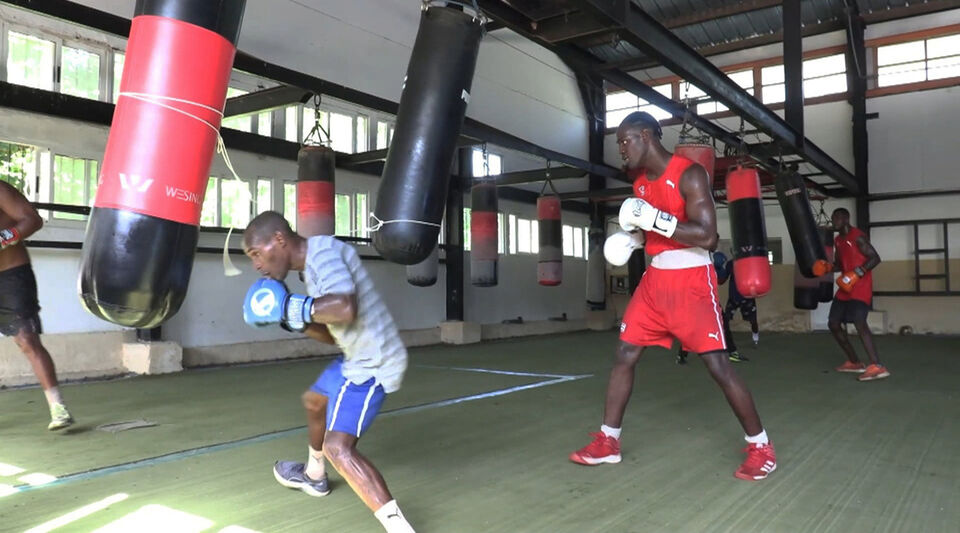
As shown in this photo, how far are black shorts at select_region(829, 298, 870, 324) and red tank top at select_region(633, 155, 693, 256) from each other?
11.7ft

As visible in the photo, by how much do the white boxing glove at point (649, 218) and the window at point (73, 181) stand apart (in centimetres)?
583

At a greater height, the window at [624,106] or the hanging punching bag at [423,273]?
the window at [624,106]

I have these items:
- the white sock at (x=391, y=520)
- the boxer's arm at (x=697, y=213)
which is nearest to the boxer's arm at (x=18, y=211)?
the white sock at (x=391, y=520)

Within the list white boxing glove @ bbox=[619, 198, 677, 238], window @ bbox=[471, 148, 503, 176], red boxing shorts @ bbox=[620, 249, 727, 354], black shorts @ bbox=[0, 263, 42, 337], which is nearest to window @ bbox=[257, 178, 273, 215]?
window @ bbox=[471, 148, 503, 176]

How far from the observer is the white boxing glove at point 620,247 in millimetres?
2930

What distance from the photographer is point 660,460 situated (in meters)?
3.01

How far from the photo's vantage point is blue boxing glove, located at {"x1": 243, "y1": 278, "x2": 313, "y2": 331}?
1.82 metres

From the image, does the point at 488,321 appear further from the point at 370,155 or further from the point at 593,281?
the point at 370,155

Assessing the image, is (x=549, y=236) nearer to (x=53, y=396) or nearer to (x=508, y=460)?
(x=508, y=460)

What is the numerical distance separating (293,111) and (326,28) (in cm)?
137

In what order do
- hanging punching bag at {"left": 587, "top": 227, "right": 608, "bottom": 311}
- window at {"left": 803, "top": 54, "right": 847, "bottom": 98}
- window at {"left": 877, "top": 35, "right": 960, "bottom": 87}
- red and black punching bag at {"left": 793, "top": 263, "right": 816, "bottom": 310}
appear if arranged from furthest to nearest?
window at {"left": 803, "top": 54, "right": 847, "bottom": 98} < window at {"left": 877, "top": 35, "right": 960, "bottom": 87} < hanging punching bag at {"left": 587, "top": 227, "right": 608, "bottom": 311} < red and black punching bag at {"left": 793, "top": 263, "right": 816, "bottom": 310}

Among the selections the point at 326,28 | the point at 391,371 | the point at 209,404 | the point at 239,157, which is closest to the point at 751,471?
the point at 391,371

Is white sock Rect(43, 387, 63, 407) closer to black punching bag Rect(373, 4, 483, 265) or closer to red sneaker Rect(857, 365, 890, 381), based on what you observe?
black punching bag Rect(373, 4, 483, 265)

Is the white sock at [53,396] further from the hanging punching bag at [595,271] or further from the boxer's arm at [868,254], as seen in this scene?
the hanging punching bag at [595,271]
